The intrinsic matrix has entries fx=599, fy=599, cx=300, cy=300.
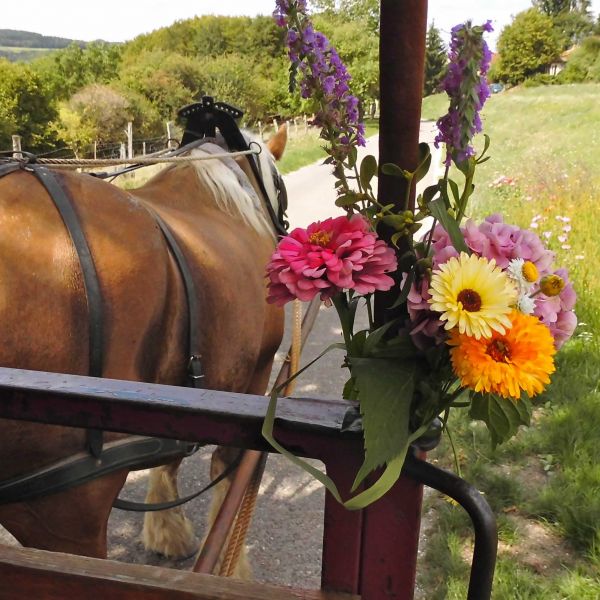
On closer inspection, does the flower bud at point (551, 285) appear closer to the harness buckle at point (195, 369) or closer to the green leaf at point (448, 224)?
the green leaf at point (448, 224)

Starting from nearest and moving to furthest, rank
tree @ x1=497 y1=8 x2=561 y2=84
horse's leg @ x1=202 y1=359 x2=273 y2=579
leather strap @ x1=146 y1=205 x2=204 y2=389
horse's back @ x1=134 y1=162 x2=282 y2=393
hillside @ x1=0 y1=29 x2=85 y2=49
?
leather strap @ x1=146 y1=205 x2=204 y2=389, horse's back @ x1=134 y1=162 x2=282 y2=393, horse's leg @ x1=202 y1=359 x2=273 y2=579, tree @ x1=497 y1=8 x2=561 y2=84, hillside @ x1=0 y1=29 x2=85 y2=49

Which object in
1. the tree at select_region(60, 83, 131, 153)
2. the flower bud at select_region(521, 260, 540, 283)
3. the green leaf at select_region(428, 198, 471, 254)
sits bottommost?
the flower bud at select_region(521, 260, 540, 283)

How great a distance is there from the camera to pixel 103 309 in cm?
157

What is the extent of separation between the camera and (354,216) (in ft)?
2.77

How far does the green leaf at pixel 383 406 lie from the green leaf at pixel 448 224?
18cm

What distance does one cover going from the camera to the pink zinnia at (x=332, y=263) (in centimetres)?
79

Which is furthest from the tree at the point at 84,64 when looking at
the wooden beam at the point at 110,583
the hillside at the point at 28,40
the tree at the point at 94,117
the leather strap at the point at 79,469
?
the hillside at the point at 28,40

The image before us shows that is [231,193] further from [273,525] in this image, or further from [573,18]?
[573,18]

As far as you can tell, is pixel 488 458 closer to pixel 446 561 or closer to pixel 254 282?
pixel 446 561

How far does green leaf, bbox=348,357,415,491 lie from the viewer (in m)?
0.77

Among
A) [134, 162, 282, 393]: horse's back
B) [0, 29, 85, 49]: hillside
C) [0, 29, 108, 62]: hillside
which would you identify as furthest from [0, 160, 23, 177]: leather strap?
[0, 29, 85, 49]: hillside

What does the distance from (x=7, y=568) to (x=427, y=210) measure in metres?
0.82

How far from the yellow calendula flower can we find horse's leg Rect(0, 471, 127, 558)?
4.16ft

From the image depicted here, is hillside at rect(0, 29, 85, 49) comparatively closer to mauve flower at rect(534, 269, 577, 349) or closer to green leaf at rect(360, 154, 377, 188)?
green leaf at rect(360, 154, 377, 188)
